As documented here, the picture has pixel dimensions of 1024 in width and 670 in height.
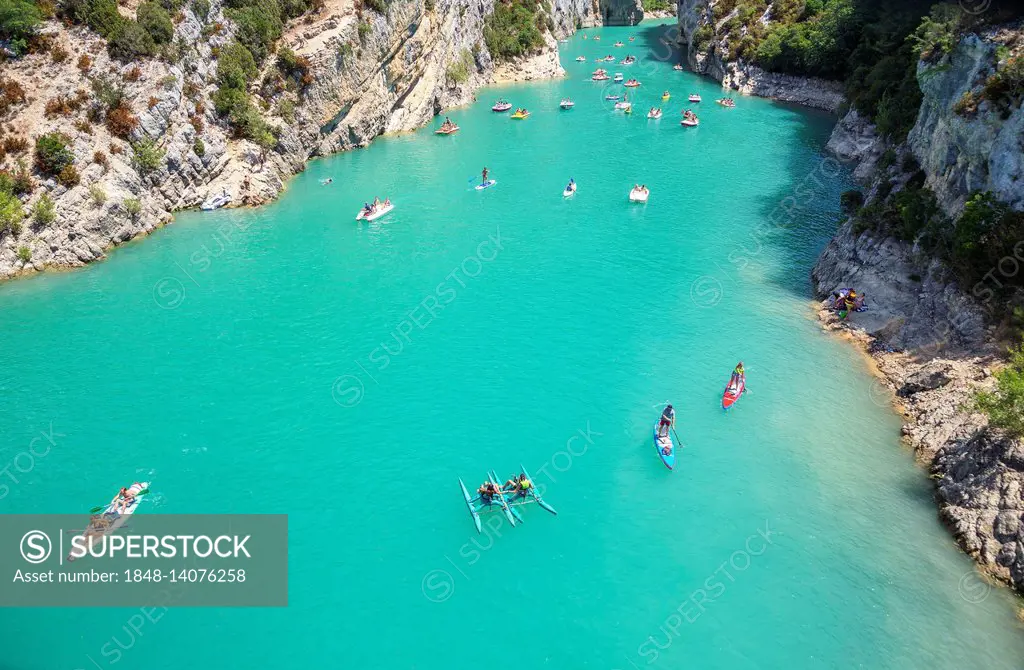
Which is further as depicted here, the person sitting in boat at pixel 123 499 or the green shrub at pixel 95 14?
the green shrub at pixel 95 14

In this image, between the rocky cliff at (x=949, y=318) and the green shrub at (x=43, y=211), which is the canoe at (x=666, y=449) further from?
the green shrub at (x=43, y=211)

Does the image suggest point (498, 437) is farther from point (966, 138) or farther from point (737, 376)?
point (966, 138)

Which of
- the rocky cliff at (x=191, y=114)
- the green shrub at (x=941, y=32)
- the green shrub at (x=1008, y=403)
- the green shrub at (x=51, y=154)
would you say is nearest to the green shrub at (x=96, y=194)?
the rocky cliff at (x=191, y=114)

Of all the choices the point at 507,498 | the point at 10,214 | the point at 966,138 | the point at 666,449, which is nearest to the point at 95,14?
the point at 10,214

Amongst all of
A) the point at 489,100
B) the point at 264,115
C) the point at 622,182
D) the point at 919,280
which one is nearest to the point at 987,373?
the point at 919,280

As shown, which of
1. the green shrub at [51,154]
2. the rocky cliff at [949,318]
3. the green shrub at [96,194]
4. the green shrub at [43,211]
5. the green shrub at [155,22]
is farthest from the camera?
the green shrub at [155,22]

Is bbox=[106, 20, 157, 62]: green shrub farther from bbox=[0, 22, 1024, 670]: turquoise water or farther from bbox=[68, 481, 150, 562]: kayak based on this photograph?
bbox=[68, 481, 150, 562]: kayak

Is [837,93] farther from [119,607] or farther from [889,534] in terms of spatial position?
[119,607]

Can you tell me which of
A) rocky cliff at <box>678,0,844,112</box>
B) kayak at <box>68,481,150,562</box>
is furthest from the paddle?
rocky cliff at <box>678,0,844,112</box>
